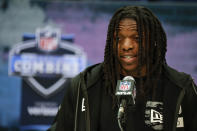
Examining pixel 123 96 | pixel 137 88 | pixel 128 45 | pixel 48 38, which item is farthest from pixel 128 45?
pixel 48 38

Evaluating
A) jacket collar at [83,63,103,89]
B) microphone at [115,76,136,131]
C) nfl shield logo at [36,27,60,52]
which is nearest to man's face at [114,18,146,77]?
jacket collar at [83,63,103,89]

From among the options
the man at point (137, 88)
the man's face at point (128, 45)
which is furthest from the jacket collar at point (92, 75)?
the man's face at point (128, 45)

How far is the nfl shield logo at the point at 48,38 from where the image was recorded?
4.27 m

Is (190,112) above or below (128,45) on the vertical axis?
below

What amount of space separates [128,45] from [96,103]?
11.0 inches

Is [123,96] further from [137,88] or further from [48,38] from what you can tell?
[48,38]

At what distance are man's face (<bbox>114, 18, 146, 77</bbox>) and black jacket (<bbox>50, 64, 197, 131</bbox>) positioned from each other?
0.14 metres

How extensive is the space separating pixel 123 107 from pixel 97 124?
0.27m

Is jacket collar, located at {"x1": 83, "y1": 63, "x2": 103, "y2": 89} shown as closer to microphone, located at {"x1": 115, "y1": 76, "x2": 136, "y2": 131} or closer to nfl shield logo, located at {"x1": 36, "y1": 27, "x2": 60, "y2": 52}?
microphone, located at {"x1": 115, "y1": 76, "x2": 136, "y2": 131}

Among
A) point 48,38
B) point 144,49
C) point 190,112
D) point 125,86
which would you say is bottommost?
point 190,112

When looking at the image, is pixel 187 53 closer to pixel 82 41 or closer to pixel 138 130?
pixel 82 41

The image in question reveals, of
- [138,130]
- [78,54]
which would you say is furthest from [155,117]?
[78,54]

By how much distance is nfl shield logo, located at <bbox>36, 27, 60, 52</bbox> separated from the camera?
4.27m

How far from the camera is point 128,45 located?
59.9 inches
